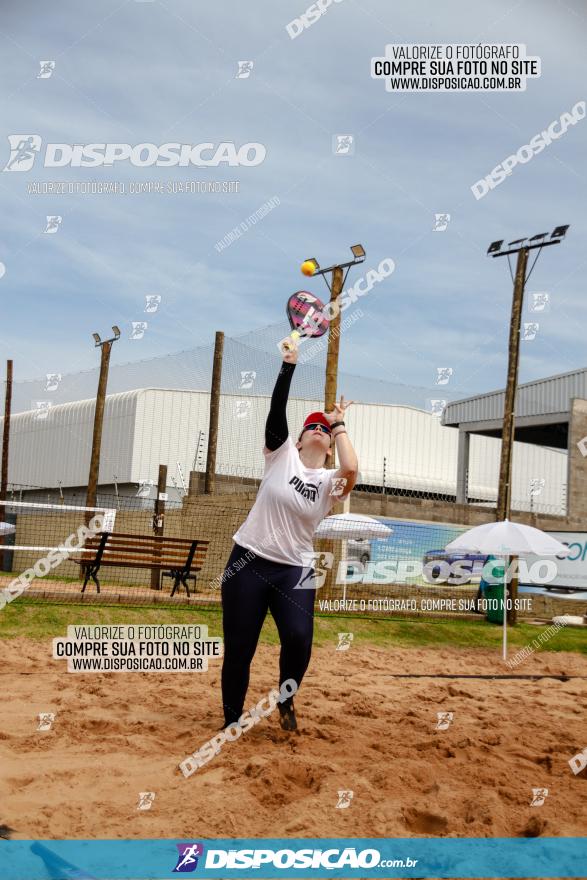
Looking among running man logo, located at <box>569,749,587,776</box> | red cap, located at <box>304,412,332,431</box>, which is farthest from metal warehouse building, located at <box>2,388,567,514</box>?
running man logo, located at <box>569,749,587,776</box>

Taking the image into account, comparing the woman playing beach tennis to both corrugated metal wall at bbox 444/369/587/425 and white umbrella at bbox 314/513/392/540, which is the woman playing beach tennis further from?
corrugated metal wall at bbox 444/369/587/425

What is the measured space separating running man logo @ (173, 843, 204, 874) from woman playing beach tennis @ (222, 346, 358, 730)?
1.77 m

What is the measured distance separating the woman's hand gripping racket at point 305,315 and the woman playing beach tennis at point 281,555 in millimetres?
259

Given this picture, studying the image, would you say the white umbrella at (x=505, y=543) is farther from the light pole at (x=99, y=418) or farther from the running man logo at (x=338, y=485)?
the light pole at (x=99, y=418)

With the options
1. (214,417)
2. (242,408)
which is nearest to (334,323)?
(214,417)

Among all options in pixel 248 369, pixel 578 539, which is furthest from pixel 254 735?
pixel 248 369

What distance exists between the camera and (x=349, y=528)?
1518 cm

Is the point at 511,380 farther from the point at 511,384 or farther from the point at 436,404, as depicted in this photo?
the point at 436,404

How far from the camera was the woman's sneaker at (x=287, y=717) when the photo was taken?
5.21 m

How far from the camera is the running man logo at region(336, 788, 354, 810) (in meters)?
3.85

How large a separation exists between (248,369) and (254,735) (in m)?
20.3

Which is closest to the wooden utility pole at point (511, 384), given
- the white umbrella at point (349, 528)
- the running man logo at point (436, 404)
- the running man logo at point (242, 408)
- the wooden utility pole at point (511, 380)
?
the wooden utility pole at point (511, 380)

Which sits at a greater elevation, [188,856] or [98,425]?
[98,425]

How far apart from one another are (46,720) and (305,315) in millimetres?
2978
